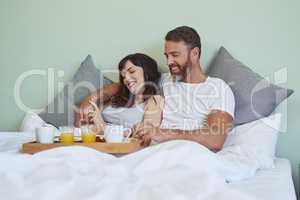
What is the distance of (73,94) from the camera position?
2340 millimetres

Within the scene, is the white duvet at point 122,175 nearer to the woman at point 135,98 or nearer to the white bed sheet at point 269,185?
the white bed sheet at point 269,185

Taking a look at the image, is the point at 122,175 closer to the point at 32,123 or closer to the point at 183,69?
the point at 183,69

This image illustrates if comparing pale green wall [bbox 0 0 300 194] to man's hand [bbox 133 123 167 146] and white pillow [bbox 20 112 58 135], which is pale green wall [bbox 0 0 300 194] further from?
man's hand [bbox 133 123 167 146]

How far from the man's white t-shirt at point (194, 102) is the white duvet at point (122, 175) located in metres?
0.46

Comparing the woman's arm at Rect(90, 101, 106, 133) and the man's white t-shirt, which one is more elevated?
the man's white t-shirt

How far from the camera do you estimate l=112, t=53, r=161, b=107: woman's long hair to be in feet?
6.94

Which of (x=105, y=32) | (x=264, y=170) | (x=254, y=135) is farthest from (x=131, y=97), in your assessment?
(x=264, y=170)

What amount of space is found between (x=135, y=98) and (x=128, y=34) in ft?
1.48

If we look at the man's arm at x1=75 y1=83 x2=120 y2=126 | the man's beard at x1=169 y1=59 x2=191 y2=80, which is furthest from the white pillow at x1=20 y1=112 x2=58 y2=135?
the man's beard at x1=169 y1=59 x2=191 y2=80

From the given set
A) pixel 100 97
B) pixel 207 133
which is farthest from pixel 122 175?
pixel 100 97

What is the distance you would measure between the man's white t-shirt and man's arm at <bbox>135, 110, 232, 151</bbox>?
6cm

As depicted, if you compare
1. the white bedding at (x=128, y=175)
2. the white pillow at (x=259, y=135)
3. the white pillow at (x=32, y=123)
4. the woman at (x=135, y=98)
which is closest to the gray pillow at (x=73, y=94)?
the white pillow at (x=32, y=123)

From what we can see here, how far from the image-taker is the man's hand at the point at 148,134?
1784mm

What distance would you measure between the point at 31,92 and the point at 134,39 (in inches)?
29.5
